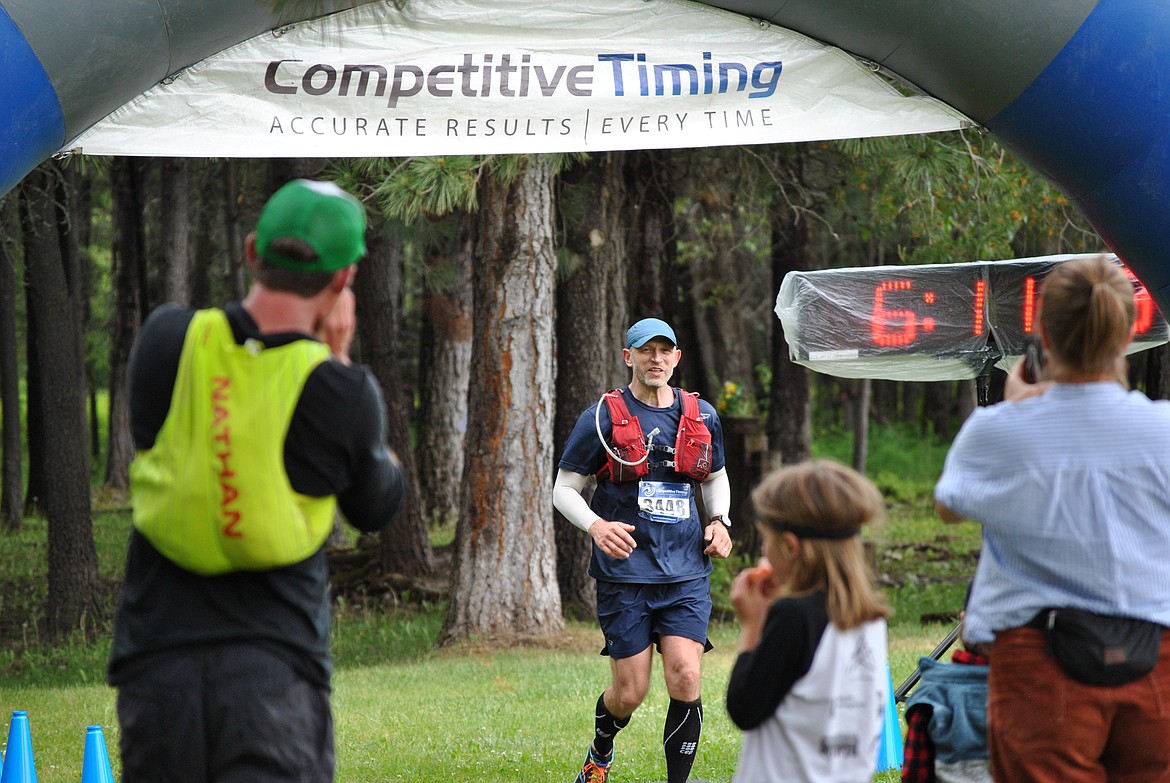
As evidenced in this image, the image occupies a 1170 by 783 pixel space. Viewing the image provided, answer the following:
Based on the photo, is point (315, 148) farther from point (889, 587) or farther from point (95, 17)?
point (889, 587)

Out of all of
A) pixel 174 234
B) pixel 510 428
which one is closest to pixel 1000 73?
pixel 510 428

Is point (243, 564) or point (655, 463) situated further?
point (655, 463)

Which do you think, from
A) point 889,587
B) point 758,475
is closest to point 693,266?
point 758,475

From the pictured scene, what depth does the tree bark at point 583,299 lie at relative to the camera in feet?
41.7

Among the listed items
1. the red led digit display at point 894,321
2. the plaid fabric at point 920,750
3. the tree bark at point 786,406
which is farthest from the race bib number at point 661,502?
the tree bark at point 786,406

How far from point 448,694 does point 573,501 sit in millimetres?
3725

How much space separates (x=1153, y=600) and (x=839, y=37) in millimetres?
3448

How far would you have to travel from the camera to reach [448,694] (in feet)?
30.5

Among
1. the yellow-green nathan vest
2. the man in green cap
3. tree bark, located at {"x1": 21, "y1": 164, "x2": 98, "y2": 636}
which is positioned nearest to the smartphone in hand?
the man in green cap

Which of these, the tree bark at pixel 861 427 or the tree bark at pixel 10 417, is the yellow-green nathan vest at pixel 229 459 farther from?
the tree bark at pixel 861 427

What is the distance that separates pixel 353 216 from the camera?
10.1 ft

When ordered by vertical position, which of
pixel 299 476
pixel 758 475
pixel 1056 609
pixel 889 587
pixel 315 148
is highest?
pixel 315 148

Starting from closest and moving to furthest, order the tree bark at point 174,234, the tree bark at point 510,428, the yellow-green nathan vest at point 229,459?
the yellow-green nathan vest at point 229,459, the tree bark at point 510,428, the tree bark at point 174,234

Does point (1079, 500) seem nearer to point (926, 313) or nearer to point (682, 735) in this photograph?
point (926, 313)
